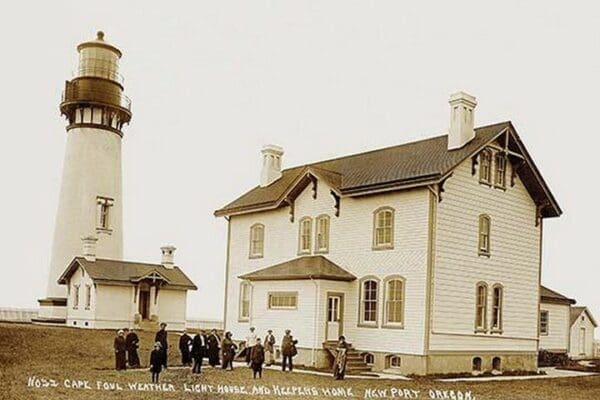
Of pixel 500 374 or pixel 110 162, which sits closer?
pixel 500 374

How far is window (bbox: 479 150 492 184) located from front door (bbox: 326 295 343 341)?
632cm

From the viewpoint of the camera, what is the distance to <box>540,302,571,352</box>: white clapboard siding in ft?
120

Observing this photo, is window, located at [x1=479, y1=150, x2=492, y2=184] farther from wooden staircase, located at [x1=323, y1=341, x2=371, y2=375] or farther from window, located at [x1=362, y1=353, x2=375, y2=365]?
wooden staircase, located at [x1=323, y1=341, x2=371, y2=375]

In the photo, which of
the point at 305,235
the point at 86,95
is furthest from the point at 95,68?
the point at 305,235

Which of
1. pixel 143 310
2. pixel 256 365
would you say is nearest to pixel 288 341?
pixel 256 365

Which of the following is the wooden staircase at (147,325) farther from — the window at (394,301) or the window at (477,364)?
the window at (477,364)

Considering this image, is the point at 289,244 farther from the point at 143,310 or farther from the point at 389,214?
the point at 143,310

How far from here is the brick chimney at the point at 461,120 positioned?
2661cm

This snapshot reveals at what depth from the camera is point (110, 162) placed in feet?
139

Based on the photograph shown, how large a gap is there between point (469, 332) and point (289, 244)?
26.1ft

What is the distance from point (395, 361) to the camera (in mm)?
25453

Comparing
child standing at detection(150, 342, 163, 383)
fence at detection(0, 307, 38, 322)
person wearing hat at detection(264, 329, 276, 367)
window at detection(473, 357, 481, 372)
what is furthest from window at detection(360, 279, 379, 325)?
fence at detection(0, 307, 38, 322)

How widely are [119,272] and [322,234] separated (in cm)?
1659

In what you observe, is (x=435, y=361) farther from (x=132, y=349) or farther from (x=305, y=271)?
(x=132, y=349)
